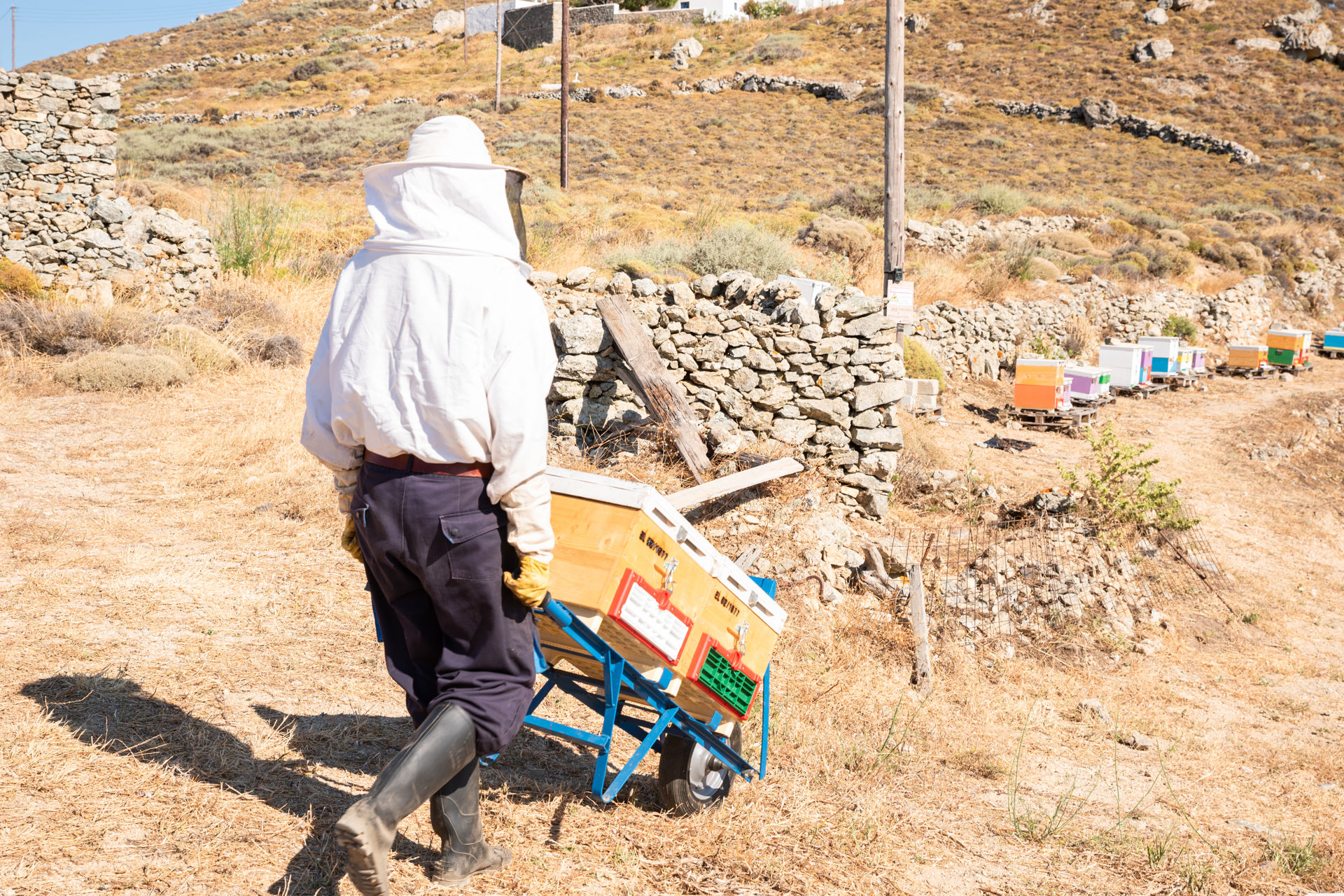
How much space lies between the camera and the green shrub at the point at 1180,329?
1817 cm

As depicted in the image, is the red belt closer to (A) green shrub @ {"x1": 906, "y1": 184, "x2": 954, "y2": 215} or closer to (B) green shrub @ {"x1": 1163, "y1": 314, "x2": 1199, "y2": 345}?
(B) green shrub @ {"x1": 1163, "y1": 314, "x2": 1199, "y2": 345}

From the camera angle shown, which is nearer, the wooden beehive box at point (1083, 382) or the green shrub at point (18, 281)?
the green shrub at point (18, 281)

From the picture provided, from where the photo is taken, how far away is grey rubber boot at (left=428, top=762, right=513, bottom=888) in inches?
95.3

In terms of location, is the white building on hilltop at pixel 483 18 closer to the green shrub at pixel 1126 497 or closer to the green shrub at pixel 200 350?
the green shrub at pixel 200 350

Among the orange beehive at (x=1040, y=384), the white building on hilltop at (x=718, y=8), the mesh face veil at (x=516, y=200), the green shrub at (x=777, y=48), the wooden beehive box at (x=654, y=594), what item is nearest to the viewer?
the mesh face veil at (x=516, y=200)

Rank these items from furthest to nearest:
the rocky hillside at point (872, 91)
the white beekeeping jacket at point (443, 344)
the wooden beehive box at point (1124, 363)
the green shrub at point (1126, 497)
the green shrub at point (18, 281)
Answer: the rocky hillside at point (872, 91)
the wooden beehive box at point (1124, 363)
the green shrub at point (18, 281)
the green shrub at point (1126, 497)
the white beekeeping jacket at point (443, 344)

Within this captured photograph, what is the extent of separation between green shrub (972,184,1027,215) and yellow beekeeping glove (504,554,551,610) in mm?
23707

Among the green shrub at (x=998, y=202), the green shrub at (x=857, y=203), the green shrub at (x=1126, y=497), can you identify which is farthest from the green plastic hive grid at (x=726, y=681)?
the green shrub at (x=998, y=202)

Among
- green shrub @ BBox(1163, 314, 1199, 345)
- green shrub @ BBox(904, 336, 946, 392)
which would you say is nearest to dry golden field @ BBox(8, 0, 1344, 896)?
green shrub @ BBox(904, 336, 946, 392)

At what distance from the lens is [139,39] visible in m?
63.4

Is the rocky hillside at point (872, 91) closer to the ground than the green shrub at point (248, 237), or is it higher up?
higher up

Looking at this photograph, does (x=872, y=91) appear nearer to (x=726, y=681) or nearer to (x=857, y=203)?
(x=857, y=203)

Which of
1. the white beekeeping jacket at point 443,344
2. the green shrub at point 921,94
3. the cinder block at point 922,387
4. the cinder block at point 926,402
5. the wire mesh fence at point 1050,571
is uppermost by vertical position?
the green shrub at point 921,94

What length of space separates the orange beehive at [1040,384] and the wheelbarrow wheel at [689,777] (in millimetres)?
9798
